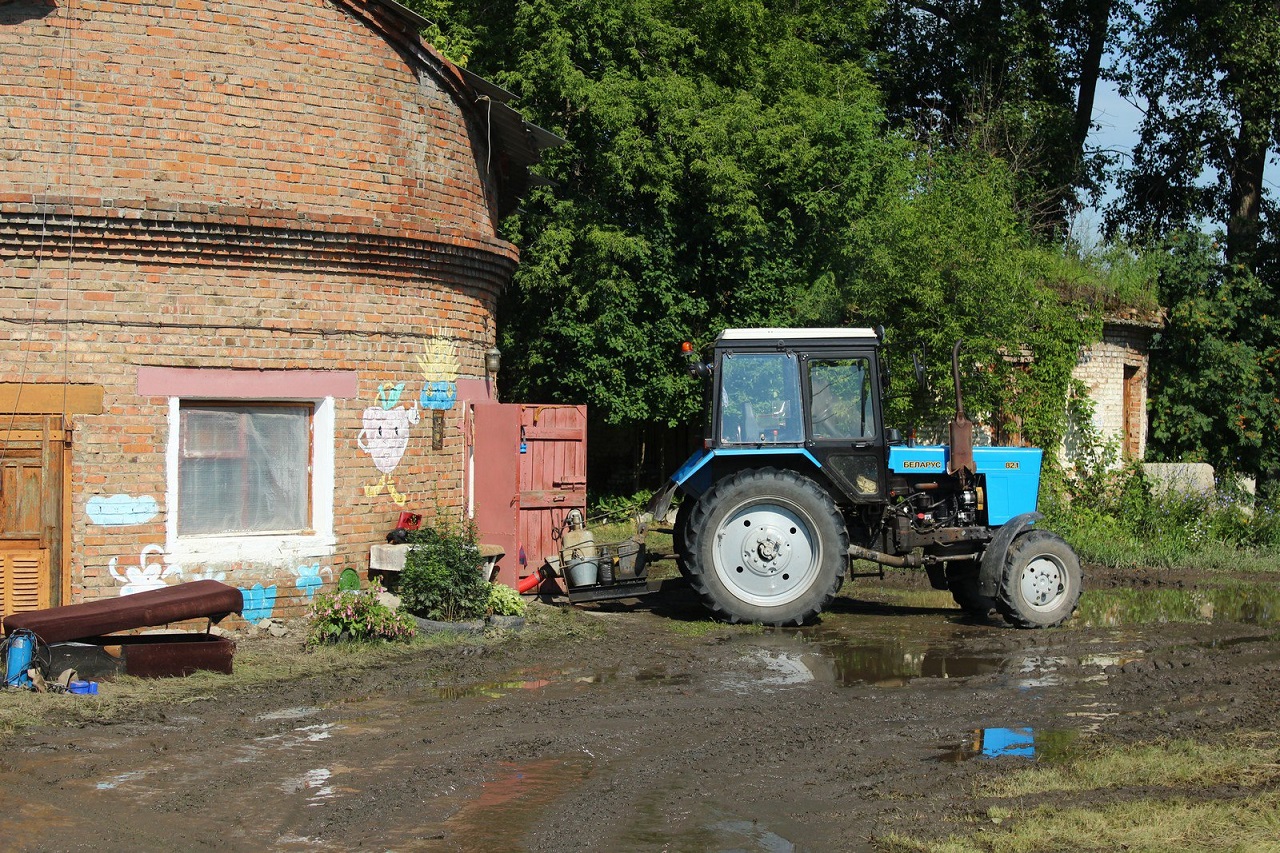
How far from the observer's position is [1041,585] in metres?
10.6

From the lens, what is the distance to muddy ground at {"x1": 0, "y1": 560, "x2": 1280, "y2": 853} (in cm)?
558

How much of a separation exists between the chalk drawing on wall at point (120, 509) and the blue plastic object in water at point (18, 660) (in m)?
1.51

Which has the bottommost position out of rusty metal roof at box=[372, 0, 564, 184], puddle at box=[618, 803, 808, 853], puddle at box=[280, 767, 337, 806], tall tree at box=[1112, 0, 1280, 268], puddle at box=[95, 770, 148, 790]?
puddle at box=[618, 803, 808, 853]

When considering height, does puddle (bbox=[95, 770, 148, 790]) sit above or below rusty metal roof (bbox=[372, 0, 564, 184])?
below

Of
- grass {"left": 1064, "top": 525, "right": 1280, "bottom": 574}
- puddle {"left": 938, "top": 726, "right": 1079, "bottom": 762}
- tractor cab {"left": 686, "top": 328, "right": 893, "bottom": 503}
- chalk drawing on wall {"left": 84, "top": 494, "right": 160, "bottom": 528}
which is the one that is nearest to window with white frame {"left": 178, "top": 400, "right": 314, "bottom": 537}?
chalk drawing on wall {"left": 84, "top": 494, "right": 160, "bottom": 528}

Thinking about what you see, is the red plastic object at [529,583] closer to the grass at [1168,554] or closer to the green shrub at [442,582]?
the green shrub at [442,582]

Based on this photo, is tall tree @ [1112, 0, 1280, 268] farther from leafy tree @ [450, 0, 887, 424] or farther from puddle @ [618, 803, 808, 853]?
puddle @ [618, 803, 808, 853]

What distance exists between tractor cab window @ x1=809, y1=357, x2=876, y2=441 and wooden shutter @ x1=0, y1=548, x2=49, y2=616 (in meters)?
6.51

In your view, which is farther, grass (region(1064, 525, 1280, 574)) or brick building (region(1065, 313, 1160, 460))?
brick building (region(1065, 313, 1160, 460))

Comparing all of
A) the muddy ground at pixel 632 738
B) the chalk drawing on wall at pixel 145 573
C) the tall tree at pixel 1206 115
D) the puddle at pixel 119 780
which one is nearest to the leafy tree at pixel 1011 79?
the tall tree at pixel 1206 115

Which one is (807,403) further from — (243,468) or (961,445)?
(243,468)

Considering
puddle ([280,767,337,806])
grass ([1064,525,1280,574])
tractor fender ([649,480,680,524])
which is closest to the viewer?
puddle ([280,767,337,806])

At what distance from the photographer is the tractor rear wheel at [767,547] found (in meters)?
10.6

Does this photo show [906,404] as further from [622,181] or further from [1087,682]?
[1087,682]
